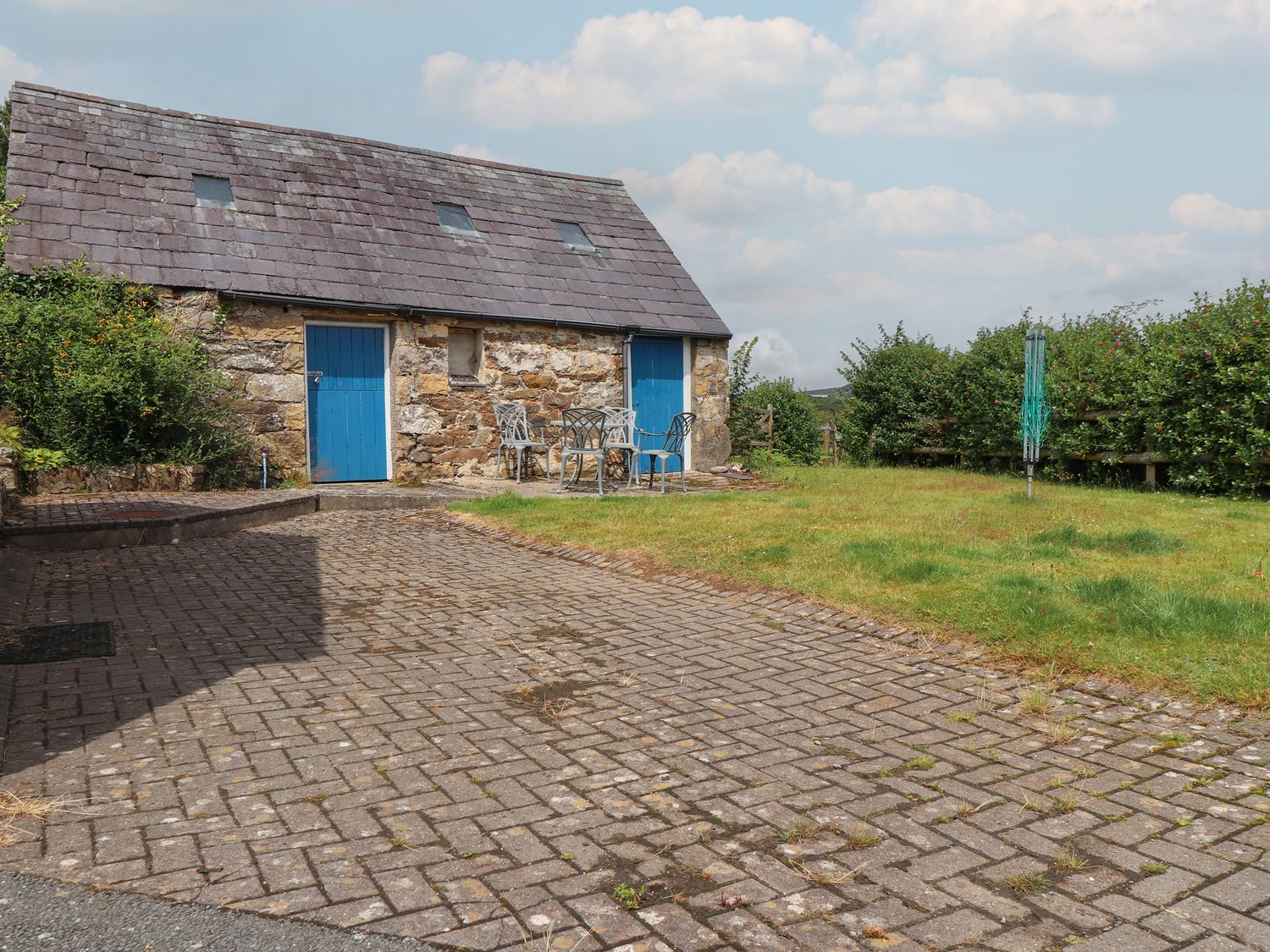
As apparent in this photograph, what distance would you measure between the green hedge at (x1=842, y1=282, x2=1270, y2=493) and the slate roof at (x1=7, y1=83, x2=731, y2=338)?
445cm

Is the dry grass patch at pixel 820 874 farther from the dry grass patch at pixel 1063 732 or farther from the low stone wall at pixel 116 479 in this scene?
the low stone wall at pixel 116 479

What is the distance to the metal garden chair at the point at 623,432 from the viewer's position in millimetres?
12367

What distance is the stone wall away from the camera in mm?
12641

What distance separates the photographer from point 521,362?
1483cm

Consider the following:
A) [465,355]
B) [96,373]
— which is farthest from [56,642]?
[465,355]

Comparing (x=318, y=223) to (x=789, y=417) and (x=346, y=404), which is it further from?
(x=789, y=417)

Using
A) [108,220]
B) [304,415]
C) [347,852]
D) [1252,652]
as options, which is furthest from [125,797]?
[108,220]

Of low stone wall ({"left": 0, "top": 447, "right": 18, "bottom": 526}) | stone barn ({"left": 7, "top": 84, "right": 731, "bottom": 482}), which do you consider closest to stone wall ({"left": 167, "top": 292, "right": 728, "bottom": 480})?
stone barn ({"left": 7, "top": 84, "right": 731, "bottom": 482})

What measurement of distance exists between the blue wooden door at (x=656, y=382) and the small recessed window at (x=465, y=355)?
2811mm

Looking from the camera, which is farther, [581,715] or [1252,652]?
[1252,652]

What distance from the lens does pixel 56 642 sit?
521 centimetres

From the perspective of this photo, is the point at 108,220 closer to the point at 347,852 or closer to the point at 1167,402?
the point at 347,852

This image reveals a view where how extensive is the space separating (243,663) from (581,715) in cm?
192

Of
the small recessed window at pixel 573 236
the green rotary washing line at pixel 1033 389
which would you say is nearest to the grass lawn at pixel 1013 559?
the green rotary washing line at pixel 1033 389
